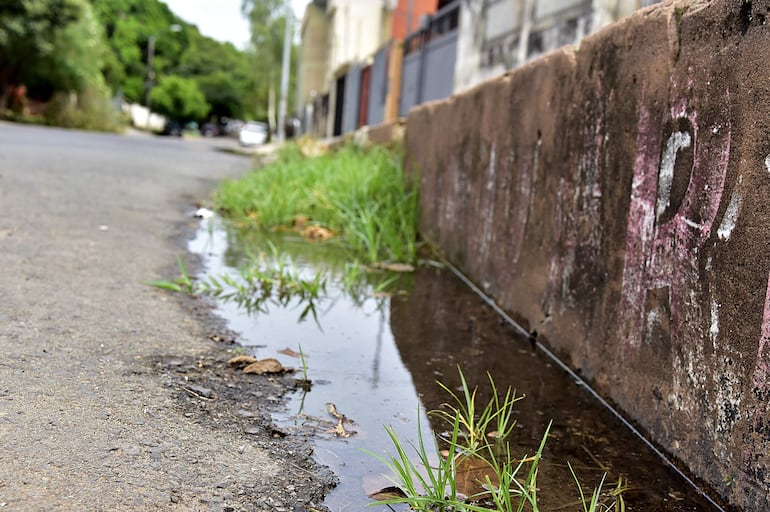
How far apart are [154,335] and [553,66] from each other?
1779 millimetres

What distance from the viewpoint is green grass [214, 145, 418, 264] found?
15.4ft

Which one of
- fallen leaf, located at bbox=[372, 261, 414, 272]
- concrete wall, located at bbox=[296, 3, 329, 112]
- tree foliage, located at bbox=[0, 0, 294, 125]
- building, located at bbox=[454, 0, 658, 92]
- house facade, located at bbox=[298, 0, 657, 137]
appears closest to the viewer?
fallen leaf, located at bbox=[372, 261, 414, 272]

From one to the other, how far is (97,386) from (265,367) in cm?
53

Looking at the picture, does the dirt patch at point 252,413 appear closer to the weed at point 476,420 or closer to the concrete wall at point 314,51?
the weed at point 476,420

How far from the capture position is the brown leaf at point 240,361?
225cm

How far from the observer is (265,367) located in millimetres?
2236

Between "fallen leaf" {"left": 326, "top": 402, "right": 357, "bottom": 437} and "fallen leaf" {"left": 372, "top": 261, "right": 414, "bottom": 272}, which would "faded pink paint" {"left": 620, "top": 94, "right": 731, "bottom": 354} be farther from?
"fallen leaf" {"left": 372, "top": 261, "right": 414, "bottom": 272}

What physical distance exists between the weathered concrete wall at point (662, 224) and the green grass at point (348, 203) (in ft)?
4.86

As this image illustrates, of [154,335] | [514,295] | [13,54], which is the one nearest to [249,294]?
[154,335]

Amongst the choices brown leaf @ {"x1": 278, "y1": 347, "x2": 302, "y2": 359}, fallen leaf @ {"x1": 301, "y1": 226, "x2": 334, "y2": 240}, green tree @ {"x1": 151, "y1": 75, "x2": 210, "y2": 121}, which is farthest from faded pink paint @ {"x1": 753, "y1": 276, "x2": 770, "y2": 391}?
green tree @ {"x1": 151, "y1": 75, "x2": 210, "y2": 121}

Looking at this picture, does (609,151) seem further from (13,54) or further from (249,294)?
(13,54)

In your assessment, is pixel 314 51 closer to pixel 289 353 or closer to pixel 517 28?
pixel 517 28

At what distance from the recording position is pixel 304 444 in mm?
1750

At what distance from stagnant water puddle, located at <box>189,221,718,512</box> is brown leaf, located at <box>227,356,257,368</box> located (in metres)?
0.11
